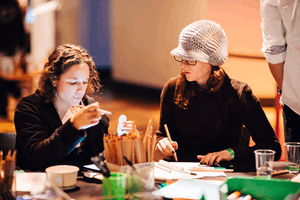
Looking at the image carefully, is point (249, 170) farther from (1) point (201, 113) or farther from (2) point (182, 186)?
(1) point (201, 113)

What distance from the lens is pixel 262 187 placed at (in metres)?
1.04

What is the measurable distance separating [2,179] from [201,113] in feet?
4.49

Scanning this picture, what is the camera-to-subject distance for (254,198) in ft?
3.41

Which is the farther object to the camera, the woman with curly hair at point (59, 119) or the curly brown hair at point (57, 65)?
the curly brown hair at point (57, 65)

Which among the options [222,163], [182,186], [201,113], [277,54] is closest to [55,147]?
[182,186]

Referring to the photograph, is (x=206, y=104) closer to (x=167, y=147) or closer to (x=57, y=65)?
(x=167, y=147)

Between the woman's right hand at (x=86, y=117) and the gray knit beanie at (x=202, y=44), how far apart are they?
743mm

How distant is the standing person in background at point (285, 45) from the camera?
1.77 metres

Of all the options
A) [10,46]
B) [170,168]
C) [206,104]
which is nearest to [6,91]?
[10,46]

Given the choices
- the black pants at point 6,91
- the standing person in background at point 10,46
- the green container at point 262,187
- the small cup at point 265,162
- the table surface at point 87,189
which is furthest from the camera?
the black pants at point 6,91

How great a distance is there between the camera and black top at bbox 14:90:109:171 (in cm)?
145

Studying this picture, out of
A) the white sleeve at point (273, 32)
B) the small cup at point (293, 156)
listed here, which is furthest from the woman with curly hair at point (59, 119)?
the white sleeve at point (273, 32)

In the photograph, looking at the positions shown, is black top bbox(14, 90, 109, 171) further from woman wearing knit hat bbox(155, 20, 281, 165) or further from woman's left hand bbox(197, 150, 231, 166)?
woman's left hand bbox(197, 150, 231, 166)

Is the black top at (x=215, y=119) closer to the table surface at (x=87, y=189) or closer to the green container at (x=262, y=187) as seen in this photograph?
the table surface at (x=87, y=189)
